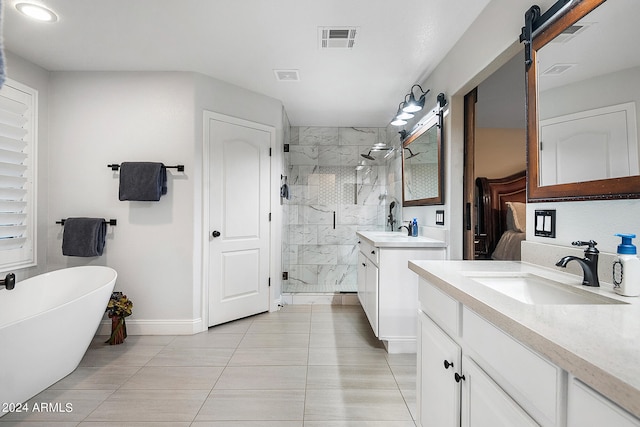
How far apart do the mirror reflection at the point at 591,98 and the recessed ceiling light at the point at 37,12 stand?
2906mm

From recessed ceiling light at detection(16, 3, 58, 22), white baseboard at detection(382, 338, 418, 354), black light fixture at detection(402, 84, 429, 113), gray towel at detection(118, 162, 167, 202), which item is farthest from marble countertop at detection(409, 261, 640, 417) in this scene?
recessed ceiling light at detection(16, 3, 58, 22)

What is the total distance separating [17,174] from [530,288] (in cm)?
369

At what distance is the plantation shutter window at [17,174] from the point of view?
2574 mm

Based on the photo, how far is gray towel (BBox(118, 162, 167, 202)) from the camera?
2.86 metres

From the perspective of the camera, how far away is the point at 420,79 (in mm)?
3102

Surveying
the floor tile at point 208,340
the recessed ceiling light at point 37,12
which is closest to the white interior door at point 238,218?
the floor tile at point 208,340

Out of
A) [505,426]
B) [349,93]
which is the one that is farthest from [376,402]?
[349,93]

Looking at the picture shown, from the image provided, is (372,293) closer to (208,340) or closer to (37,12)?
(208,340)

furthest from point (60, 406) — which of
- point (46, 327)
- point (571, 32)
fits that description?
point (571, 32)

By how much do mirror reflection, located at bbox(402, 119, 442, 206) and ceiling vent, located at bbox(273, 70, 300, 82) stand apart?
1.30 meters

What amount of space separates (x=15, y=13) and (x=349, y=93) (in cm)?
268

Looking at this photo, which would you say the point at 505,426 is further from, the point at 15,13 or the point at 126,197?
the point at 15,13

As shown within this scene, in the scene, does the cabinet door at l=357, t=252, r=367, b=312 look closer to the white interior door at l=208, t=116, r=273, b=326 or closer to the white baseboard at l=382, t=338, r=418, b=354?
the white baseboard at l=382, t=338, r=418, b=354

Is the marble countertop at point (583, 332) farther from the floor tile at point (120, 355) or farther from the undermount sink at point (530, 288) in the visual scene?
the floor tile at point (120, 355)
